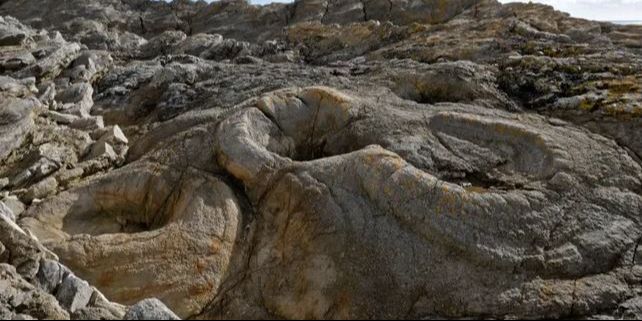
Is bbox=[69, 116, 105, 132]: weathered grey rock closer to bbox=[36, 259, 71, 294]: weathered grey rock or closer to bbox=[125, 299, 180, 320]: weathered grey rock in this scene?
bbox=[36, 259, 71, 294]: weathered grey rock

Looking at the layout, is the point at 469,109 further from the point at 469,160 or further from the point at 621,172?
the point at 621,172

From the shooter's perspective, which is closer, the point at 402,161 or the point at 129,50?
the point at 402,161

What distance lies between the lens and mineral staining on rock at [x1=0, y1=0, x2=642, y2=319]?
45.8 feet

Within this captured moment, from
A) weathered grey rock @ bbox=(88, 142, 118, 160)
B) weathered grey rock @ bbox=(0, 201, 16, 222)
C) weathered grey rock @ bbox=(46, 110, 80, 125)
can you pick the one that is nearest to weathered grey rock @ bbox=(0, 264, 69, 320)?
weathered grey rock @ bbox=(0, 201, 16, 222)

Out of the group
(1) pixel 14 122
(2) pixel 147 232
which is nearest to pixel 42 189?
(2) pixel 147 232

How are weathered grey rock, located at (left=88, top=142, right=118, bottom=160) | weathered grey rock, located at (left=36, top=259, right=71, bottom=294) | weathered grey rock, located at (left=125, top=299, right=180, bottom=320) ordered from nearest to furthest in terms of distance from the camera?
weathered grey rock, located at (left=125, top=299, right=180, bottom=320) → weathered grey rock, located at (left=36, top=259, right=71, bottom=294) → weathered grey rock, located at (left=88, top=142, right=118, bottom=160)

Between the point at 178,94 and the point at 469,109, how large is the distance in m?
11.7

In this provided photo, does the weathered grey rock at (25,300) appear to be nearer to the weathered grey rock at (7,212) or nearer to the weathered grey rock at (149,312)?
the weathered grey rock at (149,312)

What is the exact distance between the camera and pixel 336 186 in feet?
53.0

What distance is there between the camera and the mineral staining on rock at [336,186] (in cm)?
1395

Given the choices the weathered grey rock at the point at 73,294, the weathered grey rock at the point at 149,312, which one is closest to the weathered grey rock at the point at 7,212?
the weathered grey rock at the point at 73,294

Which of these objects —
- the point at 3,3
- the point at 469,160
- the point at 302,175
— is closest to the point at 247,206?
the point at 302,175

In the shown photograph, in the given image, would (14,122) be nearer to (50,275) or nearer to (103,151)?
(103,151)

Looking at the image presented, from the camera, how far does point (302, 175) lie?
16594mm
